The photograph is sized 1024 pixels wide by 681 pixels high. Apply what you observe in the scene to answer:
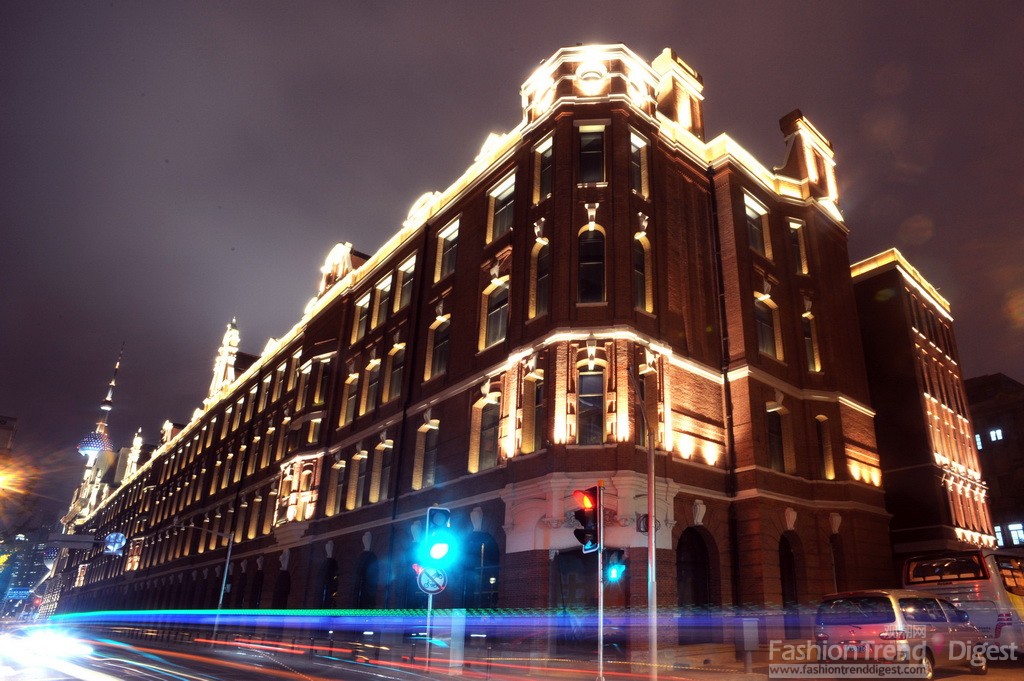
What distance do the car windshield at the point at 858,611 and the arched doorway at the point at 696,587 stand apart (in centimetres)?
770

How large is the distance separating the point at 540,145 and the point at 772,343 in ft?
42.3

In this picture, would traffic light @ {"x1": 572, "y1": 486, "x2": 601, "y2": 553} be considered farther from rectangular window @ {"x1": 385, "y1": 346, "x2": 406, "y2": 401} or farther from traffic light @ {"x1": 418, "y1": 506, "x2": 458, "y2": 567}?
rectangular window @ {"x1": 385, "y1": 346, "x2": 406, "y2": 401}

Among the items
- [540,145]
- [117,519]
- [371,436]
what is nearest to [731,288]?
[540,145]

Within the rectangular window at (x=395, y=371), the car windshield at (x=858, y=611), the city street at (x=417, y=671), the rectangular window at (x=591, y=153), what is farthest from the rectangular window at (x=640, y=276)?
Result: the rectangular window at (x=395, y=371)

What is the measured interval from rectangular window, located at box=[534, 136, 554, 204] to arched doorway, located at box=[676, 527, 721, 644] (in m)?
13.9

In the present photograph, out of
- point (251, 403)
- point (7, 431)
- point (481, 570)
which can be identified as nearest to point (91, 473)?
point (7, 431)

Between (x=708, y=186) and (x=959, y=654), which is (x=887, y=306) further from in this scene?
(x=959, y=654)

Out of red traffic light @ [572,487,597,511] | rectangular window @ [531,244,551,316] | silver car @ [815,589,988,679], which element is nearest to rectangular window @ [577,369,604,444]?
rectangular window @ [531,244,551,316]

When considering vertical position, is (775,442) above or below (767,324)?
below

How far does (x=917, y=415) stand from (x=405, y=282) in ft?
91.6

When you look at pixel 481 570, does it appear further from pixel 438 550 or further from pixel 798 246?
pixel 798 246

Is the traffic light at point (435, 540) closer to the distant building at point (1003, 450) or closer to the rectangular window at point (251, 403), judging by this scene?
the rectangular window at point (251, 403)

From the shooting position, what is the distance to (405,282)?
37250mm

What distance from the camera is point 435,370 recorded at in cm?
3122
